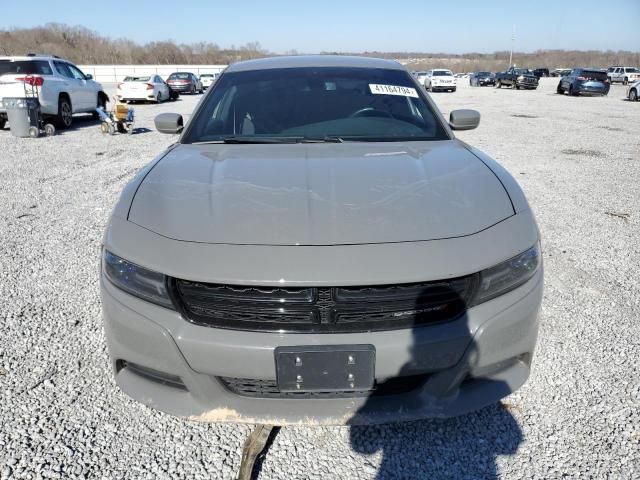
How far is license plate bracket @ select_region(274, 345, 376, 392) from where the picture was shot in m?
1.64

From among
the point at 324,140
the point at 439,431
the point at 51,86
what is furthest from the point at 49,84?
the point at 439,431

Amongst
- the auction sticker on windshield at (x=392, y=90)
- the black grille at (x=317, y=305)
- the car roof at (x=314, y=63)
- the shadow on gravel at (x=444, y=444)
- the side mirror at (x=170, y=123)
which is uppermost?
the car roof at (x=314, y=63)

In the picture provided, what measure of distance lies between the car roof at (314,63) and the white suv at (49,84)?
365 inches

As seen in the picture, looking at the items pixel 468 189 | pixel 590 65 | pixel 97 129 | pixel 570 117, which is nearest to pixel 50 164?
pixel 97 129

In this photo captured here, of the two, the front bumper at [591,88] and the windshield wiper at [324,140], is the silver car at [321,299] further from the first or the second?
the front bumper at [591,88]

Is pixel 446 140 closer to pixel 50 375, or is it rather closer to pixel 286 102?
pixel 286 102

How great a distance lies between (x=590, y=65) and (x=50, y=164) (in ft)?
297

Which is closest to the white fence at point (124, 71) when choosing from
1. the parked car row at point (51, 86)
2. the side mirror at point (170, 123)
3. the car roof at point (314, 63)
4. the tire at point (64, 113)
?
the parked car row at point (51, 86)

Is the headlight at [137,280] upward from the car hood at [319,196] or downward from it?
downward

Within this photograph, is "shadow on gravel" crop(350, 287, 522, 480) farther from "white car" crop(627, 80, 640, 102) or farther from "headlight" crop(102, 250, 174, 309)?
"white car" crop(627, 80, 640, 102)

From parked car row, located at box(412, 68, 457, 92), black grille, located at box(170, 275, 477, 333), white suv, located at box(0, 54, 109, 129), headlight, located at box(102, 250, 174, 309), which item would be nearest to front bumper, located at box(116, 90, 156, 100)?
white suv, located at box(0, 54, 109, 129)

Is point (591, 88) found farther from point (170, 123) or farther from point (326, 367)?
point (326, 367)

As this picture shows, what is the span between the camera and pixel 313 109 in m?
3.12

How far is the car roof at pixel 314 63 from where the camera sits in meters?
3.57
